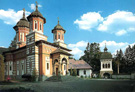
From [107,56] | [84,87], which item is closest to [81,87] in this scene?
[84,87]

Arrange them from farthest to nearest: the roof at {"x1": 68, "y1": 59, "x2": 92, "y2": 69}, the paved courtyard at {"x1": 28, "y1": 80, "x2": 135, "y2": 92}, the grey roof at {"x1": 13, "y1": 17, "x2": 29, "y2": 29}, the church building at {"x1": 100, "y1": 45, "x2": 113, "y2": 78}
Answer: the roof at {"x1": 68, "y1": 59, "x2": 92, "y2": 69} → the church building at {"x1": 100, "y1": 45, "x2": 113, "y2": 78} → the grey roof at {"x1": 13, "y1": 17, "x2": 29, "y2": 29} → the paved courtyard at {"x1": 28, "y1": 80, "x2": 135, "y2": 92}

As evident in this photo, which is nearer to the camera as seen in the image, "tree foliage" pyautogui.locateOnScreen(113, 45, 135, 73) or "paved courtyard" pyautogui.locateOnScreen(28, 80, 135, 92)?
"paved courtyard" pyautogui.locateOnScreen(28, 80, 135, 92)

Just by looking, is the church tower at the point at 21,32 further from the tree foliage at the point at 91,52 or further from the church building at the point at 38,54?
the tree foliage at the point at 91,52

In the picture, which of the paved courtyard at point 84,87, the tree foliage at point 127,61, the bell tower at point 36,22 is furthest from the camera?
the tree foliage at point 127,61

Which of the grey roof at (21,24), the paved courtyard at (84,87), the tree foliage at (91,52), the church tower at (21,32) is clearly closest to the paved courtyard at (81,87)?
the paved courtyard at (84,87)

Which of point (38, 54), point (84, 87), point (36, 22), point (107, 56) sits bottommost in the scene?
point (84, 87)

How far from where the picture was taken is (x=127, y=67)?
47438 millimetres

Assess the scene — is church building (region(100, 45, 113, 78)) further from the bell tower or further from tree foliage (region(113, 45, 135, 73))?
the bell tower

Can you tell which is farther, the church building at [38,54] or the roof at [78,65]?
the roof at [78,65]

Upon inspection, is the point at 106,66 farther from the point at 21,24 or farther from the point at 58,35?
the point at 21,24

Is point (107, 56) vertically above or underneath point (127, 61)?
above

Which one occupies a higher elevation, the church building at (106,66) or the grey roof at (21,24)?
the grey roof at (21,24)

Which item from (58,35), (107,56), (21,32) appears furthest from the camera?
(107,56)

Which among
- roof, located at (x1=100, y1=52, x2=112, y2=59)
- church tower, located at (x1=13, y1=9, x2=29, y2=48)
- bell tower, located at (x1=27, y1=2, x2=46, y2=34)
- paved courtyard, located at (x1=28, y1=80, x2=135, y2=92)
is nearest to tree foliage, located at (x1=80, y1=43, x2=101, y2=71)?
roof, located at (x1=100, y1=52, x2=112, y2=59)
